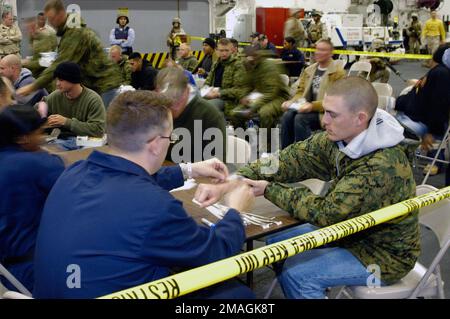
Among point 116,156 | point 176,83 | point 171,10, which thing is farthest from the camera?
point 171,10

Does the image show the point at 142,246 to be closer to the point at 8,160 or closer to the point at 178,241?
the point at 178,241

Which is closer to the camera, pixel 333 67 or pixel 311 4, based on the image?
pixel 333 67

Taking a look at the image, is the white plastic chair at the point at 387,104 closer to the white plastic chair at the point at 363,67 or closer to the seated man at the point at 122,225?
the white plastic chair at the point at 363,67

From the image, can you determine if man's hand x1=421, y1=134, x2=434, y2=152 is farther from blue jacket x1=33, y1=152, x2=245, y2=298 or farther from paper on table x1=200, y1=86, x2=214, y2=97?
blue jacket x1=33, y1=152, x2=245, y2=298

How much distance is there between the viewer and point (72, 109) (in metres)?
4.75

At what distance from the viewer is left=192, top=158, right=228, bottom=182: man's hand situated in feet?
9.20

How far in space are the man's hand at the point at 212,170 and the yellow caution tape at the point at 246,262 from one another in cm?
92

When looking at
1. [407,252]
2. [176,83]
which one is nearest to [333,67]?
[176,83]

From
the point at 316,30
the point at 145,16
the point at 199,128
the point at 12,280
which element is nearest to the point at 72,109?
the point at 199,128

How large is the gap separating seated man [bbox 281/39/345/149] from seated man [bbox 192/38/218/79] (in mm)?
2973

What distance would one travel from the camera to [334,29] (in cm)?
1636

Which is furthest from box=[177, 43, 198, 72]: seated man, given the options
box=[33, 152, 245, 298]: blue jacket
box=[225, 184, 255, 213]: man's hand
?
box=[33, 152, 245, 298]: blue jacket

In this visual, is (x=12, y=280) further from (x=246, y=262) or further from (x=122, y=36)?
(x=122, y=36)

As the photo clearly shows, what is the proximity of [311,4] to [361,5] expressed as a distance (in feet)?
6.81
